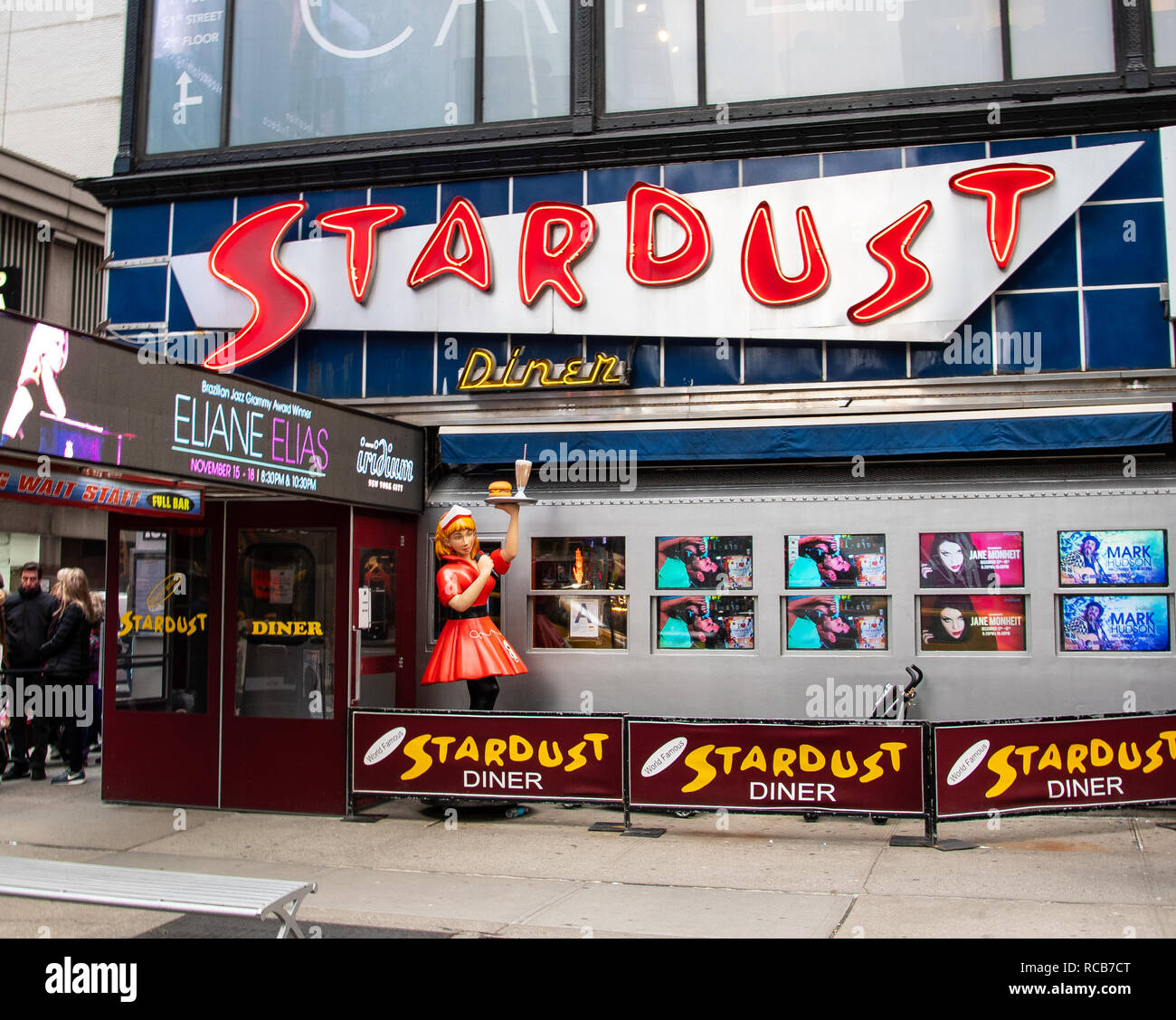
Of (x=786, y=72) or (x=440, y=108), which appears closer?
(x=786, y=72)

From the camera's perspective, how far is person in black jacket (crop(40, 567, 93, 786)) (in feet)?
36.9

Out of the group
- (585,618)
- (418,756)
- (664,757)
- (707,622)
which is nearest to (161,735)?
(418,756)

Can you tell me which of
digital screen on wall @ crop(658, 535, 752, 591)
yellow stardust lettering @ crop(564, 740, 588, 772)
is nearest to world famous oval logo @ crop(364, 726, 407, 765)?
yellow stardust lettering @ crop(564, 740, 588, 772)

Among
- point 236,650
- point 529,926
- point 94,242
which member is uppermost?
→ point 94,242

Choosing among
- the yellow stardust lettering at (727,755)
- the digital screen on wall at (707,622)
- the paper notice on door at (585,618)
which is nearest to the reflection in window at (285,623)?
the paper notice on door at (585,618)

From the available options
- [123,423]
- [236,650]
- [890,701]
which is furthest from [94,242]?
[890,701]

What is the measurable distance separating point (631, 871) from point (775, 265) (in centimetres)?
567

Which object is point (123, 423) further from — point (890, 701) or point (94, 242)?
point (94, 242)

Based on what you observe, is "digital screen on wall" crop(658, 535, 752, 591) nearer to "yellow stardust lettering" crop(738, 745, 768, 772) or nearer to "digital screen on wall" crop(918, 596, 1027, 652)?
"digital screen on wall" crop(918, 596, 1027, 652)

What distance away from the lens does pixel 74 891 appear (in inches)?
211

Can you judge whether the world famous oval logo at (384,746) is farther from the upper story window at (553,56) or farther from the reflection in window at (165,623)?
the upper story window at (553,56)

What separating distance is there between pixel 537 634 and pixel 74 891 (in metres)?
6.07

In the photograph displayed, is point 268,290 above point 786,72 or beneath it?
beneath

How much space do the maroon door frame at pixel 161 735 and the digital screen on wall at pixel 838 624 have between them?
5.01 meters
